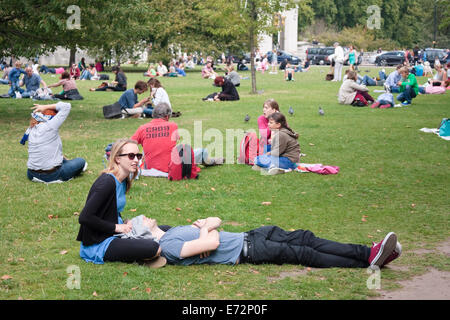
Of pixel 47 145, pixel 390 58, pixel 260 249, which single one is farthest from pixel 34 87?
pixel 390 58

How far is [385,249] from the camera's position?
5.70 meters

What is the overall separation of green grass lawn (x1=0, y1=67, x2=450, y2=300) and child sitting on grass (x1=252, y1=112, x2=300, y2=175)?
0.83ft

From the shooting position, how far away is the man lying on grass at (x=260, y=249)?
19.4 feet

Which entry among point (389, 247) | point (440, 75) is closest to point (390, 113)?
point (440, 75)

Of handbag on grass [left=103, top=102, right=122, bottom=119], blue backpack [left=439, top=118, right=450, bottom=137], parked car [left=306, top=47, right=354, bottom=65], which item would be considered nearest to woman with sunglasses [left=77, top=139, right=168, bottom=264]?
blue backpack [left=439, top=118, right=450, bottom=137]

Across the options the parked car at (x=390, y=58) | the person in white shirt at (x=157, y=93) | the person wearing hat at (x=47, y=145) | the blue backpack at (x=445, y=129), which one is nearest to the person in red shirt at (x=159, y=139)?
the person wearing hat at (x=47, y=145)

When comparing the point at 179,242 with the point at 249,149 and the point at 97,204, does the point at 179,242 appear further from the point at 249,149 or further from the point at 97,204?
the point at 249,149

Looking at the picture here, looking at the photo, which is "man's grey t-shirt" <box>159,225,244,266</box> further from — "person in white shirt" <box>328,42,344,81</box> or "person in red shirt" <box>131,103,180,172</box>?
Answer: "person in white shirt" <box>328,42,344,81</box>

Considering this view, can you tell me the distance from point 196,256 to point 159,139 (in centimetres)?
438

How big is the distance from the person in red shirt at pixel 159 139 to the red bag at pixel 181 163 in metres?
0.17

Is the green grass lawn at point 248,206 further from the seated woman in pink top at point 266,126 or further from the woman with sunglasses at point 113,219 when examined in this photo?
the seated woman in pink top at point 266,126

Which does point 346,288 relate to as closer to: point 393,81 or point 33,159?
point 33,159

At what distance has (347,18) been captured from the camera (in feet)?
309

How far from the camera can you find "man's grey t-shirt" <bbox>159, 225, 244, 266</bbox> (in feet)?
19.6
